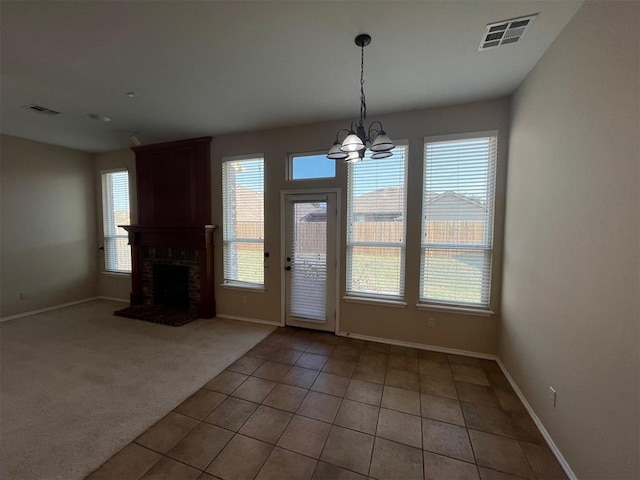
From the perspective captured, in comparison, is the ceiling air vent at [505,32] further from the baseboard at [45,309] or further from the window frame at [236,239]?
the baseboard at [45,309]

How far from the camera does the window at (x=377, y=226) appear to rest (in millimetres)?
3283

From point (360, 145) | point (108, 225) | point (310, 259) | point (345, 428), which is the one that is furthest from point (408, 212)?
point (108, 225)

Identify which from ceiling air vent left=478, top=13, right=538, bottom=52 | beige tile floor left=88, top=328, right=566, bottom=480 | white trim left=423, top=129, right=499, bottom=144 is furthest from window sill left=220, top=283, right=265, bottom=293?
ceiling air vent left=478, top=13, right=538, bottom=52

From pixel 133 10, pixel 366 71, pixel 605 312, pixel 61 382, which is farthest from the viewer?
pixel 61 382

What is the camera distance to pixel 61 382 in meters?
2.51

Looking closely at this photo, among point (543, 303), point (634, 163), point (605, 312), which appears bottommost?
point (543, 303)

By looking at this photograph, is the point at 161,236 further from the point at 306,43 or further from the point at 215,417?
the point at 306,43

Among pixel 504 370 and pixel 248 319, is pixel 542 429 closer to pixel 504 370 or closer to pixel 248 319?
pixel 504 370

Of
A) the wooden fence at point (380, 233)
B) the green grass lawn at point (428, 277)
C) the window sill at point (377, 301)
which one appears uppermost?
the wooden fence at point (380, 233)

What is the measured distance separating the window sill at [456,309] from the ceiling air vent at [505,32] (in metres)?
2.61

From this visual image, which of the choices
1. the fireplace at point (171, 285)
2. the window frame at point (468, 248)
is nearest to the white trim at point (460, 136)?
the window frame at point (468, 248)

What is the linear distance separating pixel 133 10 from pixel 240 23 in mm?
681

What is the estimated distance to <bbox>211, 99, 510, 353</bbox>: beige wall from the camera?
2951mm

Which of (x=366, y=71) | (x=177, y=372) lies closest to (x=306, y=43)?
(x=366, y=71)
